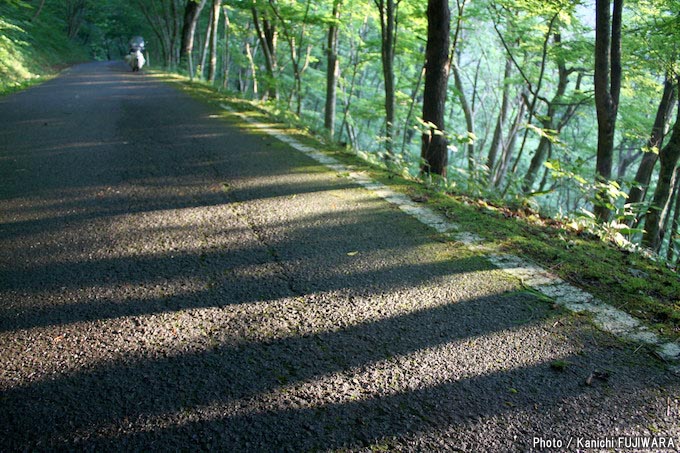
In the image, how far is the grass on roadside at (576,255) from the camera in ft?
8.42

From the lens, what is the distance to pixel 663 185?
7.99m

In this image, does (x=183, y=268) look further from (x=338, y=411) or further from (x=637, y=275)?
(x=637, y=275)

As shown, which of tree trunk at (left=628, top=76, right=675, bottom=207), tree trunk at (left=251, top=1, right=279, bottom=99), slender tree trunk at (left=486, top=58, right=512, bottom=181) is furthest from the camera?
slender tree trunk at (left=486, top=58, right=512, bottom=181)

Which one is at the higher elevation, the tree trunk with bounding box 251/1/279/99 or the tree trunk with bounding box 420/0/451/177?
the tree trunk with bounding box 251/1/279/99

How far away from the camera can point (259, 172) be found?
469 centimetres

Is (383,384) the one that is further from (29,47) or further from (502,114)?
(29,47)

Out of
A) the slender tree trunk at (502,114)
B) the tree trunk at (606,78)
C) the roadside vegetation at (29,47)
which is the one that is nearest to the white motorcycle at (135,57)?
the roadside vegetation at (29,47)

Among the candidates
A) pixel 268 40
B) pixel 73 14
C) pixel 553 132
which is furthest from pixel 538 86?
pixel 73 14

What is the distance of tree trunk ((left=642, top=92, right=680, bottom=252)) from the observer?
24.8ft

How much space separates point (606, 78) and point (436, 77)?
7.30 feet

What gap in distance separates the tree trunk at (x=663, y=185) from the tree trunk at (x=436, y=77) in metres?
3.49

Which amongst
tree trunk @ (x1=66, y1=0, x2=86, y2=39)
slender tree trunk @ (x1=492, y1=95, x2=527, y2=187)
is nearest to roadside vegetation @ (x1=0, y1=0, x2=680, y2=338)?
slender tree trunk @ (x1=492, y1=95, x2=527, y2=187)

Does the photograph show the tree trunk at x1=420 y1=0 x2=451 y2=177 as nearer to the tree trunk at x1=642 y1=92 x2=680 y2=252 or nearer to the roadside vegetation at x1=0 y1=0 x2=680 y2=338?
the roadside vegetation at x1=0 y1=0 x2=680 y2=338

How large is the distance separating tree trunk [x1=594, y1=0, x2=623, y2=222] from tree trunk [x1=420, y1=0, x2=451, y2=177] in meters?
1.90
